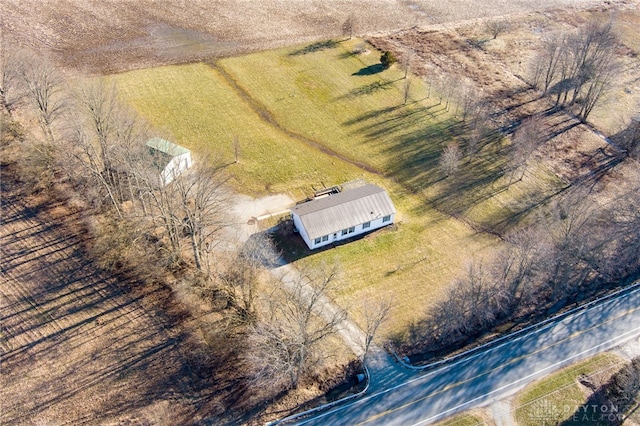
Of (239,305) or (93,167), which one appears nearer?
(239,305)

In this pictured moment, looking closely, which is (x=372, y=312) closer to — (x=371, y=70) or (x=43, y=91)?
(x=43, y=91)

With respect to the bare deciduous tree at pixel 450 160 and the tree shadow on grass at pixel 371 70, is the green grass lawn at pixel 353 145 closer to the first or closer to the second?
the tree shadow on grass at pixel 371 70

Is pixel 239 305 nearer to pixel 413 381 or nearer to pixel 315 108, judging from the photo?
pixel 413 381

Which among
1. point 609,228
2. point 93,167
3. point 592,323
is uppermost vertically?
point 93,167

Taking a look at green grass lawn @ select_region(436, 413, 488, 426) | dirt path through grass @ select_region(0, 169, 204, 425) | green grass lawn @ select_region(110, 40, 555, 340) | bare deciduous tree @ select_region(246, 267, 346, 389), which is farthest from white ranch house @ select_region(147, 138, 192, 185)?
green grass lawn @ select_region(436, 413, 488, 426)

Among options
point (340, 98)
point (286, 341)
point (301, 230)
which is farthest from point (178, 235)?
point (340, 98)

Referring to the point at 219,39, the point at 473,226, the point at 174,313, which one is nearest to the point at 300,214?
the point at 174,313

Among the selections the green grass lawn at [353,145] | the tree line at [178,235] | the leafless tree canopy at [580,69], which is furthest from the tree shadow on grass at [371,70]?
the tree line at [178,235]

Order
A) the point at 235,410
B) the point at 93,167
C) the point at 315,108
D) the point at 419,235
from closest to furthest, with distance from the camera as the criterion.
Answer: the point at 235,410
the point at 93,167
the point at 419,235
the point at 315,108
